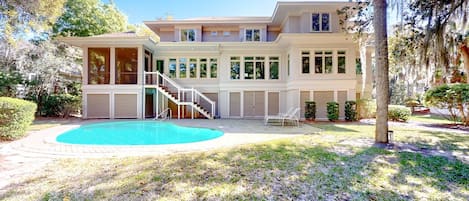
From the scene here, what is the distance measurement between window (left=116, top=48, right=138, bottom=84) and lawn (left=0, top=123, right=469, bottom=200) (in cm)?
1082

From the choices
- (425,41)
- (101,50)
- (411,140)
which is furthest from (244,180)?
(101,50)

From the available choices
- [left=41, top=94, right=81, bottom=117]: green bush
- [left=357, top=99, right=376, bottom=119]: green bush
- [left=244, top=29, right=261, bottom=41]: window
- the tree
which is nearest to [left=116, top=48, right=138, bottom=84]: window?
[left=41, top=94, right=81, bottom=117]: green bush

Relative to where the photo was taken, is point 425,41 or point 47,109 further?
point 47,109

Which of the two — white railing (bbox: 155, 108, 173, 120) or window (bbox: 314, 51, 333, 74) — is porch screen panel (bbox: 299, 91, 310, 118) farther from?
white railing (bbox: 155, 108, 173, 120)

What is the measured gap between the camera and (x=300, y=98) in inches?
508

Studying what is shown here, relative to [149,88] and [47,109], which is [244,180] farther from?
[47,109]

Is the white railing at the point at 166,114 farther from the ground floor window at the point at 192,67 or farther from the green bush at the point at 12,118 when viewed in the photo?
the green bush at the point at 12,118

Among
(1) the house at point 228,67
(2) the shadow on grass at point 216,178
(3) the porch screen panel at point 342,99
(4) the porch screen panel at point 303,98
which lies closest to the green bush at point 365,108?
(1) the house at point 228,67

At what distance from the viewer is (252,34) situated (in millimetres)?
16172

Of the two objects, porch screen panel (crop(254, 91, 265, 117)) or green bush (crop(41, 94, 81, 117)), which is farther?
porch screen panel (crop(254, 91, 265, 117))

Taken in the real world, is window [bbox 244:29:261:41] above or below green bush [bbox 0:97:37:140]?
above

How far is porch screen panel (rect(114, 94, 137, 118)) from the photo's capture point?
1361 centimetres

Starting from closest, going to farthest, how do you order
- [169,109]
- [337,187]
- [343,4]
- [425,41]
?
[337,187] → [425,41] → [343,4] → [169,109]

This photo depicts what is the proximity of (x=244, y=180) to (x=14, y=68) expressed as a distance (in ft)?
59.5
